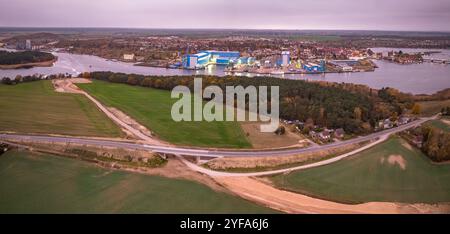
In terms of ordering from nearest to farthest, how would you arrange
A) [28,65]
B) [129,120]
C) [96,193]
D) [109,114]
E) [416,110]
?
1. [96,193]
2. [129,120]
3. [109,114]
4. [416,110]
5. [28,65]

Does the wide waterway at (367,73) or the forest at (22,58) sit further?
the forest at (22,58)

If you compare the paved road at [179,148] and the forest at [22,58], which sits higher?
the forest at [22,58]

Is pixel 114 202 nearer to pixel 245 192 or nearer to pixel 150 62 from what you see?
pixel 245 192

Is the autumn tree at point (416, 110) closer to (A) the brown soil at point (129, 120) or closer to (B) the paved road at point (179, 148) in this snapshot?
(B) the paved road at point (179, 148)

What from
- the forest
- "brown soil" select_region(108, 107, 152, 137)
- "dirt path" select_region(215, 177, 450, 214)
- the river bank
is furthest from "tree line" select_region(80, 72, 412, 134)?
the forest

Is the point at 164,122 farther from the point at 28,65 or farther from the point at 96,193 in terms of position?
the point at 28,65

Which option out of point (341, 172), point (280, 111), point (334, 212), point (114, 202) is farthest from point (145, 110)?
point (334, 212)

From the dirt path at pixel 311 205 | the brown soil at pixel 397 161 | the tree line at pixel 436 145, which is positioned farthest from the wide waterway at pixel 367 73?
the dirt path at pixel 311 205

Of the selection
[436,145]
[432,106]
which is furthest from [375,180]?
[432,106]
